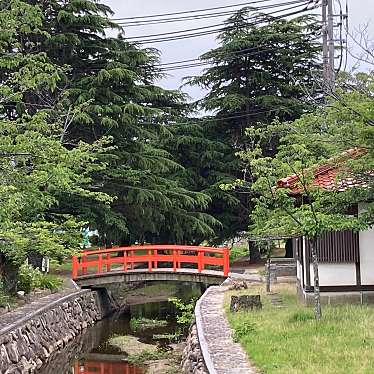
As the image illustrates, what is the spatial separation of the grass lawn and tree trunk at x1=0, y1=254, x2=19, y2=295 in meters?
6.87

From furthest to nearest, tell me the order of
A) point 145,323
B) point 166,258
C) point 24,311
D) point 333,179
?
1. point 166,258
2. point 145,323
3. point 24,311
4. point 333,179

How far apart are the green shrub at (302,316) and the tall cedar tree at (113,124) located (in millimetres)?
10923

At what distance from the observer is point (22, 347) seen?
1268cm

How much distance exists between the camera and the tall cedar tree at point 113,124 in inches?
861

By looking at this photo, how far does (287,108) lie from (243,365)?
18.6 metres

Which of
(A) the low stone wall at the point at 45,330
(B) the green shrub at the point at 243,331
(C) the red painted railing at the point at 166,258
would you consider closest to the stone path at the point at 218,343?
(B) the green shrub at the point at 243,331

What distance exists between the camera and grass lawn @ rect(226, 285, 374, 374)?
25.4 ft

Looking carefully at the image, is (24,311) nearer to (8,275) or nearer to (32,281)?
(8,275)

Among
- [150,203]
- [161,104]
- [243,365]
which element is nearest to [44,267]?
[150,203]

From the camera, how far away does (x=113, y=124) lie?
21.8 meters

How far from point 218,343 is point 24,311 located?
6520 millimetres

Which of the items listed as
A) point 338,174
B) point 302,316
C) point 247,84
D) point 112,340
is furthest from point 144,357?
point 247,84

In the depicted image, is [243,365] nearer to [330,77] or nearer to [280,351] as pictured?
[280,351]

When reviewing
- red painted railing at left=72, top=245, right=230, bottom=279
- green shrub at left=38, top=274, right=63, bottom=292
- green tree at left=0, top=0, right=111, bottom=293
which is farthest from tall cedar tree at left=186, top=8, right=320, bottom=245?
green tree at left=0, top=0, right=111, bottom=293
